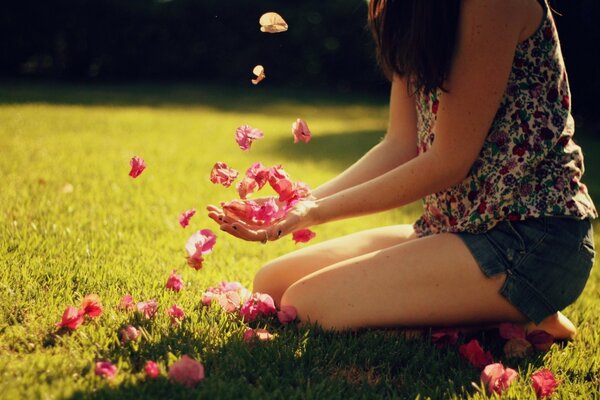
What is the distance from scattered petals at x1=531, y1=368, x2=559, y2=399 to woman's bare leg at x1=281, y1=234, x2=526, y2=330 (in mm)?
248

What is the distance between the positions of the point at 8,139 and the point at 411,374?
4.65 metres

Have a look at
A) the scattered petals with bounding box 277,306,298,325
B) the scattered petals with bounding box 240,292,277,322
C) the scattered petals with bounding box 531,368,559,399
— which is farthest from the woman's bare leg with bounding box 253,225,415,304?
the scattered petals with bounding box 531,368,559,399

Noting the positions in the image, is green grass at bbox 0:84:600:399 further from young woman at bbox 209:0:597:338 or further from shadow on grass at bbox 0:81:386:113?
shadow on grass at bbox 0:81:386:113

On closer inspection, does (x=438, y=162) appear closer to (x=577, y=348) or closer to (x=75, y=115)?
(x=577, y=348)

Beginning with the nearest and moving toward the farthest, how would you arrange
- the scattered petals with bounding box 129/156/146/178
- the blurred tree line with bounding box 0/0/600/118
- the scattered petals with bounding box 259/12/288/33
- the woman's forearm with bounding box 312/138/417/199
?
the scattered petals with bounding box 259/12/288/33 → the scattered petals with bounding box 129/156/146/178 → the woman's forearm with bounding box 312/138/417/199 → the blurred tree line with bounding box 0/0/600/118

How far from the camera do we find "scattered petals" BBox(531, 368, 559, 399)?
6.14 feet

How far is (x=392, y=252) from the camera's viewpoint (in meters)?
2.13

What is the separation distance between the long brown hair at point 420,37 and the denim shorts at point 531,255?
500 mm

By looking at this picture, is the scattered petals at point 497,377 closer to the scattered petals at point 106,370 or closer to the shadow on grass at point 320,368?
the shadow on grass at point 320,368

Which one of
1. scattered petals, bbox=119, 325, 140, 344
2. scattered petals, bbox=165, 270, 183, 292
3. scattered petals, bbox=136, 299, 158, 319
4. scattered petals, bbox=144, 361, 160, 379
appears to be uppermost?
scattered petals, bbox=144, 361, 160, 379

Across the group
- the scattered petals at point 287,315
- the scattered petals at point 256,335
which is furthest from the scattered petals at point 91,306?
the scattered petals at point 287,315

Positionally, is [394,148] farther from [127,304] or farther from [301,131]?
[127,304]

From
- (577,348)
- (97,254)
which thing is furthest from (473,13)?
(97,254)

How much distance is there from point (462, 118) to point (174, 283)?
1.19 m
